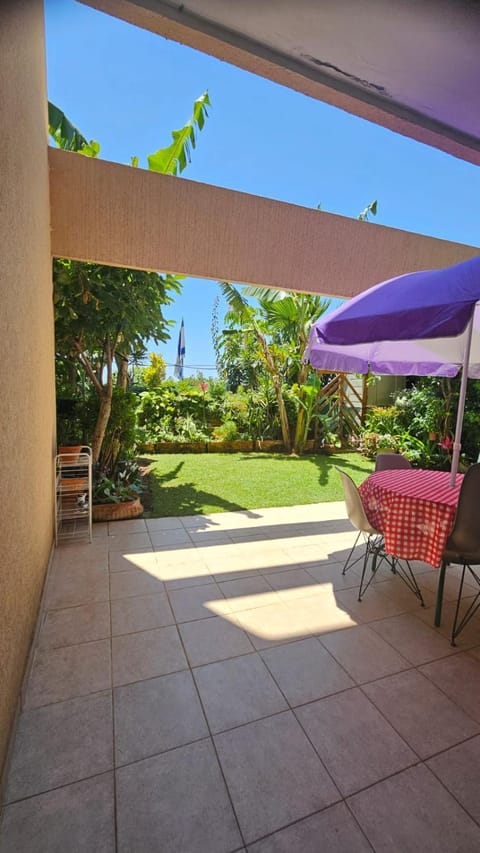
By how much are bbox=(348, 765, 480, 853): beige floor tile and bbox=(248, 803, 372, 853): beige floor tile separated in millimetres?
52

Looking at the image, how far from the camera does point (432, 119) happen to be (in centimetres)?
147

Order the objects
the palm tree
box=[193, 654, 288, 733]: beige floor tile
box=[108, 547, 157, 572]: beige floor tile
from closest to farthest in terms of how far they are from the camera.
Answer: box=[193, 654, 288, 733]: beige floor tile
box=[108, 547, 157, 572]: beige floor tile
the palm tree

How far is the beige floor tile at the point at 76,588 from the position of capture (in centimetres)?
289

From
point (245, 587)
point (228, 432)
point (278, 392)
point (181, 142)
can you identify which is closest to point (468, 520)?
point (245, 587)

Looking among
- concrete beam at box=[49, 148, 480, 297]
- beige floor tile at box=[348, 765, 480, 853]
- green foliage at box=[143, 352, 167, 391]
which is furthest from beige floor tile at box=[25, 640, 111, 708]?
green foliage at box=[143, 352, 167, 391]

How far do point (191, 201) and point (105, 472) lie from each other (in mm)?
3841

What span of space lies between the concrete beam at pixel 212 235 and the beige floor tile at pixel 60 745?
12.7 ft

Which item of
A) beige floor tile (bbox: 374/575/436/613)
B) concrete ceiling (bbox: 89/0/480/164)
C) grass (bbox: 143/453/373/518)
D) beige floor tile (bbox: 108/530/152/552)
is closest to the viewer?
concrete ceiling (bbox: 89/0/480/164)

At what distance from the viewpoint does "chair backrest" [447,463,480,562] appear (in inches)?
99.0

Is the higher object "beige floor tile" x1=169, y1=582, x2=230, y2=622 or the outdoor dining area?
the outdoor dining area

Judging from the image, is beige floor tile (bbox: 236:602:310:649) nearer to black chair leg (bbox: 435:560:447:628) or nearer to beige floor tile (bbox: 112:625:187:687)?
beige floor tile (bbox: 112:625:187:687)

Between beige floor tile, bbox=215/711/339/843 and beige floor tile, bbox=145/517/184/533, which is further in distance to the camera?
→ beige floor tile, bbox=145/517/184/533

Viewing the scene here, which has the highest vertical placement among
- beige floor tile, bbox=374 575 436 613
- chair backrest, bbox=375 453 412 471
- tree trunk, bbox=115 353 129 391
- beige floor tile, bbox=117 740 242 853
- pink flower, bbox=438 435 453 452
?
tree trunk, bbox=115 353 129 391

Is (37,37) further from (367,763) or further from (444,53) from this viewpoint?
(367,763)
